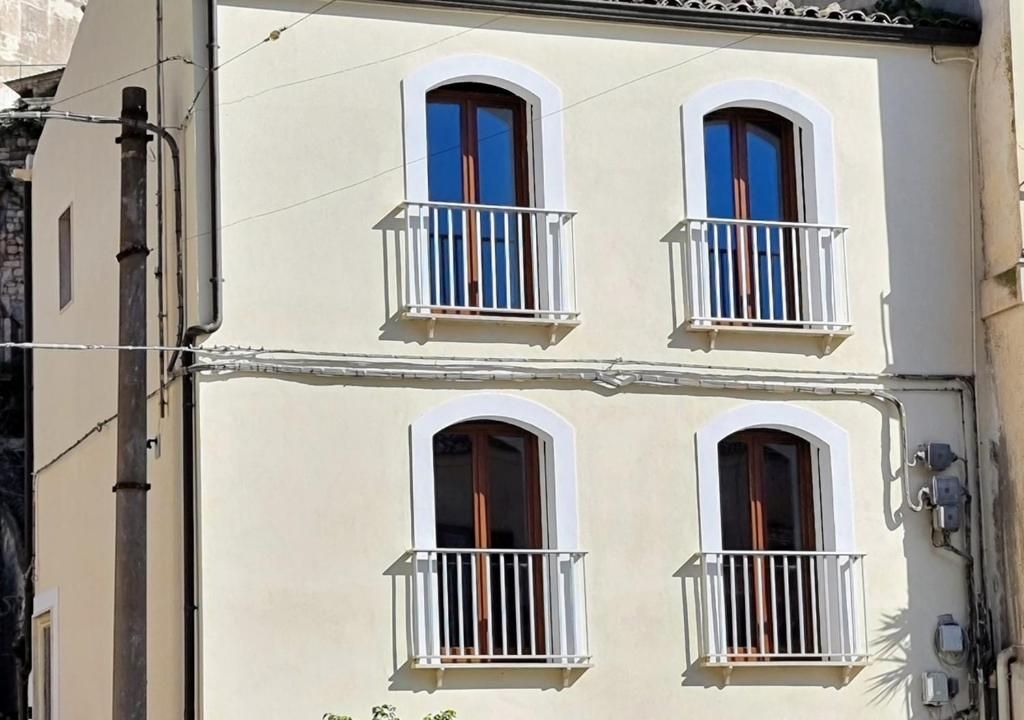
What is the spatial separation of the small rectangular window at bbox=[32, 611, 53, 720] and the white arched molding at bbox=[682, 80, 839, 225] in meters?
8.39

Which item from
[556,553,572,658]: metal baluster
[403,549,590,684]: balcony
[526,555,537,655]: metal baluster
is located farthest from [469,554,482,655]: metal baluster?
[556,553,572,658]: metal baluster

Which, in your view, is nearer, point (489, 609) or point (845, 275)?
point (489, 609)

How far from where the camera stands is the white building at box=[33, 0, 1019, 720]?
53.4ft

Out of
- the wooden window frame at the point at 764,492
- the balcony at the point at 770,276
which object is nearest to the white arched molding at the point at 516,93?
the balcony at the point at 770,276

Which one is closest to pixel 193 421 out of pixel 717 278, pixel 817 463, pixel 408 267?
pixel 408 267

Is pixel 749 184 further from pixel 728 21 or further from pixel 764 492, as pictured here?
pixel 764 492

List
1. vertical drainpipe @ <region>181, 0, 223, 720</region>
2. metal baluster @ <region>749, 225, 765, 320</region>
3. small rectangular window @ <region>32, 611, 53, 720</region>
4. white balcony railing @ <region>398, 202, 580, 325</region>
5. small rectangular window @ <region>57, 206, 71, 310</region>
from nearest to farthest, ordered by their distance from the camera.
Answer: vertical drainpipe @ <region>181, 0, 223, 720</region>
white balcony railing @ <region>398, 202, 580, 325</region>
metal baluster @ <region>749, 225, 765, 320</region>
small rectangular window @ <region>32, 611, 53, 720</region>
small rectangular window @ <region>57, 206, 71, 310</region>

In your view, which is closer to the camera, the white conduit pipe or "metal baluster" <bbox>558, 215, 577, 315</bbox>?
the white conduit pipe

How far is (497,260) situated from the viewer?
17344 millimetres

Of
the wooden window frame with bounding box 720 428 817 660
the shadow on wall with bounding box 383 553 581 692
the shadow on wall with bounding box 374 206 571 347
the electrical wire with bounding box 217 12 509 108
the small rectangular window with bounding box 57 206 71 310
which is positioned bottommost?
the shadow on wall with bounding box 383 553 581 692

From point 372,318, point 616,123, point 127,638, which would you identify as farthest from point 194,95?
point 127,638

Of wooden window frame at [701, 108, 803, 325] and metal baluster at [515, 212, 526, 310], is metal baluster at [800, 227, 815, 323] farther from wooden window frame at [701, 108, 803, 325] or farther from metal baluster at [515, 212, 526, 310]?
metal baluster at [515, 212, 526, 310]

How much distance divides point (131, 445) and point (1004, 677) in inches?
317

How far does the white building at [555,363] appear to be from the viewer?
1627 centimetres
